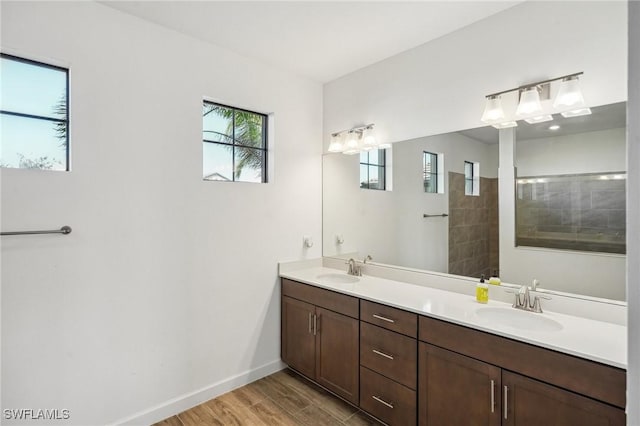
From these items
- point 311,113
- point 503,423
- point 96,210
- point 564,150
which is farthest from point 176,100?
point 503,423

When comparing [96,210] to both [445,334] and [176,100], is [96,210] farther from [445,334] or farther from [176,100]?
[445,334]

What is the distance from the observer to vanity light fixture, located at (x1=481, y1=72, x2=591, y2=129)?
175 cm

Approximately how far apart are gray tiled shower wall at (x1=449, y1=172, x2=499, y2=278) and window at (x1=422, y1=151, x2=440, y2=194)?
4.4 inches

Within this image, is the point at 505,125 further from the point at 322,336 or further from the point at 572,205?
the point at 322,336

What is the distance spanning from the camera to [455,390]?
170cm

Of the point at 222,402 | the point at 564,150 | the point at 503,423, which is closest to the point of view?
the point at 503,423

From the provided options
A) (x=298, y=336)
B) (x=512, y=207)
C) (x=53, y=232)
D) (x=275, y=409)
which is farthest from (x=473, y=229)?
(x=53, y=232)

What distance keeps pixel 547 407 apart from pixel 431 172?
5.09 ft

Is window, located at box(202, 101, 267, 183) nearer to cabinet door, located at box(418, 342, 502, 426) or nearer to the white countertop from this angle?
the white countertop

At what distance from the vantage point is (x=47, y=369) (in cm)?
182

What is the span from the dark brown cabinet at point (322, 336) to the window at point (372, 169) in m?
1.03

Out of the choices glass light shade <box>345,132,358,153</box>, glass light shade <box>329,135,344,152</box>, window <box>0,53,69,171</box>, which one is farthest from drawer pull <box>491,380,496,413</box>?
→ window <box>0,53,69,171</box>

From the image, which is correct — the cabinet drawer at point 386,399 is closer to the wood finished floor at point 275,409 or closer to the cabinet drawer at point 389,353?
the cabinet drawer at point 389,353

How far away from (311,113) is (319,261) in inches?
54.8
